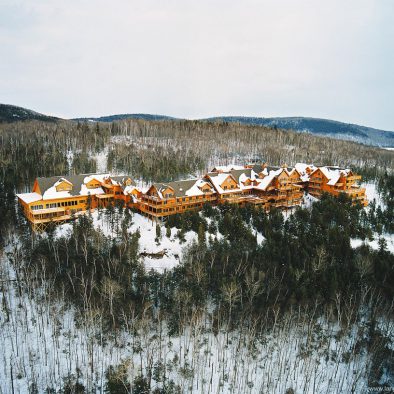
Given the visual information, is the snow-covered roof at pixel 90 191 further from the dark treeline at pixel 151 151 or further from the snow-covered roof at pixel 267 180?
the snow-covered roof at pixel 267 180

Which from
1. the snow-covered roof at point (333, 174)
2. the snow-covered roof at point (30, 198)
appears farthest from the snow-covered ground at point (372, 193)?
the snow-covered roof at point (30, 198)

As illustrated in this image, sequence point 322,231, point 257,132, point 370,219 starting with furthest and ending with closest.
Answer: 1. point 257,132
2. point 370,219
3. point 322,231

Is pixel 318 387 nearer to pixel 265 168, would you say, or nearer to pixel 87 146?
pixel 265 168

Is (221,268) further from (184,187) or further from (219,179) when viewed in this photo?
(219,179)

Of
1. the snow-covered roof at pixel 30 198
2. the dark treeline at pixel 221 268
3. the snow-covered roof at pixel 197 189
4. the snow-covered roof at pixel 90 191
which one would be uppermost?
the snow-covered roof at pixel 197 189

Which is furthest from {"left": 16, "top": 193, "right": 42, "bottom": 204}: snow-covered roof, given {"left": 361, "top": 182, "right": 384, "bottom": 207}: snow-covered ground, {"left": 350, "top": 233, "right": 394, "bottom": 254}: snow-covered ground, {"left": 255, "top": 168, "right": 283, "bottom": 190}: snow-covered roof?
{"left": 361, "top": 182, "right": 384, "bottom": 207}: snow-covered ground

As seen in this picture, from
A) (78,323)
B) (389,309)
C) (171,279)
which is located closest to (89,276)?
(78,323)
